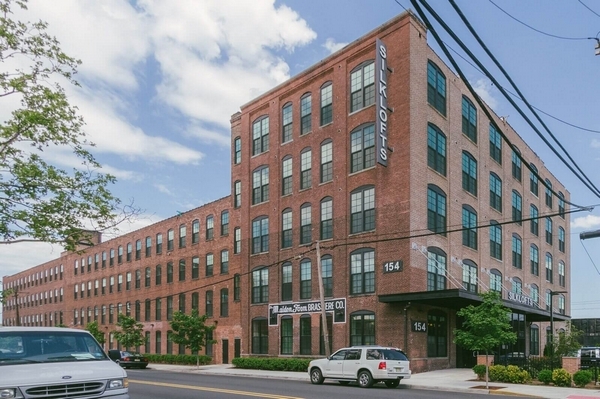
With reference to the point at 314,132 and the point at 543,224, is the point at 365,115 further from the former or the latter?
the point at 543,224

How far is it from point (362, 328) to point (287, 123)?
50.4ft

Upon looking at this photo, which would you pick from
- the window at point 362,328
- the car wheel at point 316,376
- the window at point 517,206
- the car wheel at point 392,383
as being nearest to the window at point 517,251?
the window at point 517,206

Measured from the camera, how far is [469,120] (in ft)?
132

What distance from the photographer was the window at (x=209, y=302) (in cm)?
4891

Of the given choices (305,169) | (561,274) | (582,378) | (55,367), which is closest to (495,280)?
(305,169)

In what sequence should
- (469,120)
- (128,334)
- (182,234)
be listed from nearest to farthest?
(469,120) < (128,334) < (182,234)

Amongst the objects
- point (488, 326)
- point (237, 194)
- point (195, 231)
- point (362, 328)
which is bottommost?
point (362, 328)

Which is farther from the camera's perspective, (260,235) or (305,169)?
(260,235)

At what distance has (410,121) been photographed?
32.9m

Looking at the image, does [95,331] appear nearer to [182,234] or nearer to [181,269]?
A: [181,269]

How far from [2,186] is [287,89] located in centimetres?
2832

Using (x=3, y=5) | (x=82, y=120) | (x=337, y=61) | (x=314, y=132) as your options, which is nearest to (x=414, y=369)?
(x=314, y=132)

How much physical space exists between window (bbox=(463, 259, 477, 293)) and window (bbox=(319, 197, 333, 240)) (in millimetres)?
8615

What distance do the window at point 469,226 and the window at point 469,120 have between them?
192 inches
